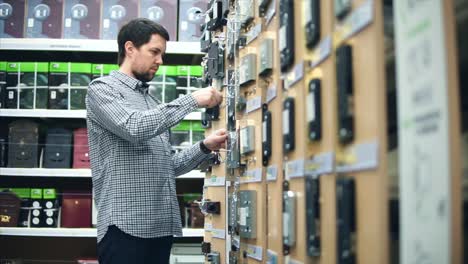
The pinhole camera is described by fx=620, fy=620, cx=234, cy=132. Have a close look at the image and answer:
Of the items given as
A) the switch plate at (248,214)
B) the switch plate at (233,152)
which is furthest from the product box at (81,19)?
the switch plate at (248,214)

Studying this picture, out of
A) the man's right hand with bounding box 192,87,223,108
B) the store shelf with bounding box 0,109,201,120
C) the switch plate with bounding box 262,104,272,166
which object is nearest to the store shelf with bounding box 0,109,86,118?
the store shelf with bounding box 0,109,201,120

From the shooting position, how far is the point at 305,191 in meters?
1.53

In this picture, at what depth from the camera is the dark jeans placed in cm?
236

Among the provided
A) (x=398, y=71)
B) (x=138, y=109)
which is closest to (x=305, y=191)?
(x=398, y=71)

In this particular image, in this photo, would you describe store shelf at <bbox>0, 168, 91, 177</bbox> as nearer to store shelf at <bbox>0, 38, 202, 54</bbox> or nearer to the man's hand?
store shelf at <bbox>0, 38, 202, 54</bbox>

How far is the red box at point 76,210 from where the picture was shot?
3.77 m

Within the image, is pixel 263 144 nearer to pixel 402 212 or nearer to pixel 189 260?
pixel 402 212

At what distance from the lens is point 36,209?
149 inches

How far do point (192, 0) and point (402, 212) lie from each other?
9.93 ft

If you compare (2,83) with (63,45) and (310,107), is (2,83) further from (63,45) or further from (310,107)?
(310,107)

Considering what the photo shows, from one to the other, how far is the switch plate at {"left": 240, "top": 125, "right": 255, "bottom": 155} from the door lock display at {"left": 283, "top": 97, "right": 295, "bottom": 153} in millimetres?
393

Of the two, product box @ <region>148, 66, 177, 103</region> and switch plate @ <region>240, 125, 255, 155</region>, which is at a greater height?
product box @ <region>148, 66, 177, 103</region>

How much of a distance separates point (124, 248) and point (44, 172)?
157 cm

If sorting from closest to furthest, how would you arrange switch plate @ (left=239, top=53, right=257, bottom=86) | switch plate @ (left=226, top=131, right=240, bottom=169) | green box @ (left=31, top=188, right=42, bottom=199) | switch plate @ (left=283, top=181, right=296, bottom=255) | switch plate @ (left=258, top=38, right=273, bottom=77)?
switch plate @ (left=283, top=181, right=296, bottom=255) < switch plate @ (left=258, top=38, right=273, bottom=77) < switch plate @ (left=239, top=53, right=257, bottom=86) < switch plate @ (left=226, top=131, right=240, bottom=169) < green box @ (left=31, top=188, right=42, bottom=199)
